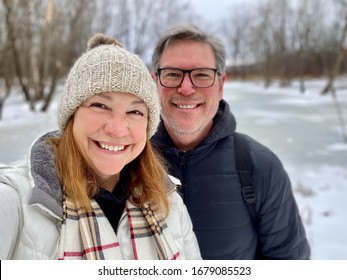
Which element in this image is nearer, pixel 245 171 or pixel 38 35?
pixel 245 171

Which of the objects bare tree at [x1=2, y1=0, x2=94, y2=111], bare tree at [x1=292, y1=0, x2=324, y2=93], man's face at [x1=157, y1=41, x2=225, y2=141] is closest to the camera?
man's face at [x1=157, y1=41, x2=225, y2=141]

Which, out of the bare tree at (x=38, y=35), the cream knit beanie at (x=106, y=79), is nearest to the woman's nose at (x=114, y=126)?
the cream knit beanie at (x=106, y=79)

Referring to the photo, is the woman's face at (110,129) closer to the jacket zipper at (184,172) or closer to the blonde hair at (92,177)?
the blonde hair at (92,177)

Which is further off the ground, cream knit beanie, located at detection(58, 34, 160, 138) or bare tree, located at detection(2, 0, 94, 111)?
bare tree, located at detection(2, 0, 94, 111)

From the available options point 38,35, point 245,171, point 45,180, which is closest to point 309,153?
point 245,171

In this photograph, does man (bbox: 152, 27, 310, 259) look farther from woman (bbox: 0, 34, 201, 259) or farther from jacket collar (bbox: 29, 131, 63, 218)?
jacket collar (bbox: 29, 131, 63, 218)

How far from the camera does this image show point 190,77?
1.98 meters

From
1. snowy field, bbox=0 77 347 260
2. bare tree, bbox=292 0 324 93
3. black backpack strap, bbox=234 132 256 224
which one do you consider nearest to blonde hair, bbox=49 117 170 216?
black backpack strap, bbox=234 132 256 224

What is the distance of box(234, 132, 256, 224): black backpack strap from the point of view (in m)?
1.79

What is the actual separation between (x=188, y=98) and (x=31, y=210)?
115 centimetres

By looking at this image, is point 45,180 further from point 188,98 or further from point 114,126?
point 188,98

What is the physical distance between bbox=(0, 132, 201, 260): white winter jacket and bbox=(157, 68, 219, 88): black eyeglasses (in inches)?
39.1

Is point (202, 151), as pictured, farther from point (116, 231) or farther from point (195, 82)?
point (116, 231)

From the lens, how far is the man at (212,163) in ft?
5.90
